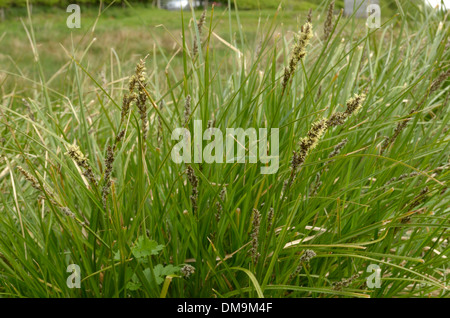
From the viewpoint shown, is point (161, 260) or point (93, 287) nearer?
point (93, 287)

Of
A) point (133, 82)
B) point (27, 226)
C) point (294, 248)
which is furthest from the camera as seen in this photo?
point (27, 226)

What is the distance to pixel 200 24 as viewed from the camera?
1530 millimetres

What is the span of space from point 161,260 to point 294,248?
0.47m

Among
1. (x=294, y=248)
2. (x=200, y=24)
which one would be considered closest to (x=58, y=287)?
(x=294, y=248)

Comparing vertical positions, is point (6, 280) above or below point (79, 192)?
below

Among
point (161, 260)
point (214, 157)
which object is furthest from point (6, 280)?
point (214, 157)

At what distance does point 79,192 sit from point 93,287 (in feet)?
1.54

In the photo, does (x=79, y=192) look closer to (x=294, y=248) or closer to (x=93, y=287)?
(x=93, y=287)

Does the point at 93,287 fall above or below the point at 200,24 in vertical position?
below

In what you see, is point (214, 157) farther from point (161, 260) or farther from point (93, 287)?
point (93, 287)

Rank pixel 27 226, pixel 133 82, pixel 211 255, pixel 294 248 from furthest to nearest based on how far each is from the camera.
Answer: pixel 27 226 → pixel 211 255 → pixel 294 248 → pixel 133 82
